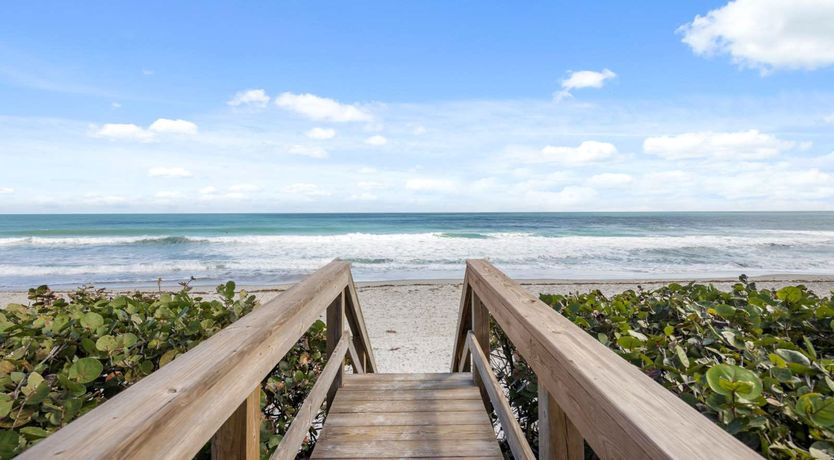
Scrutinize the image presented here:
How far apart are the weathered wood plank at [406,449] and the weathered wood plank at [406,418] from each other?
20 centimetres

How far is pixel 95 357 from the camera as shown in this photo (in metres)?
1.38

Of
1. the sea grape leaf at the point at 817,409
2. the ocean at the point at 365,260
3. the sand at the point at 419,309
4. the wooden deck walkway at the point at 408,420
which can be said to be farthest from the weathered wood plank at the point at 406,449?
the ocean at the point at 365,260

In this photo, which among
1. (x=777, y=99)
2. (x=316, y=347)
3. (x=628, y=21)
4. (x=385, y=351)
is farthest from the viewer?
(x=777, y=99)

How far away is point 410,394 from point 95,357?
1671 millimetres

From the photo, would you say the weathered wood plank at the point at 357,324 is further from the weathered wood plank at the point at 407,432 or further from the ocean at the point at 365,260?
the ocean at the point at 365,260

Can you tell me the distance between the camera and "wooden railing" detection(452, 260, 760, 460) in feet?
1.72

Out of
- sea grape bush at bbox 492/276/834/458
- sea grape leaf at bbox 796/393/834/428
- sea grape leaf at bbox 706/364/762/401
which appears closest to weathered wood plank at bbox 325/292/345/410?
sea grape bush at bbox 492/276/834/458

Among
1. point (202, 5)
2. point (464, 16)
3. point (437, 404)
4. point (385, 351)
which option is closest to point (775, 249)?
point (464, 16)

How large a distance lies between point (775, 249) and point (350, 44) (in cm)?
2079

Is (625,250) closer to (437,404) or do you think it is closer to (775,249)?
(775,249)

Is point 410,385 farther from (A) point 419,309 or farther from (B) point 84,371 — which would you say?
(A) point 419,309

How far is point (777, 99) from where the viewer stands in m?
20.2

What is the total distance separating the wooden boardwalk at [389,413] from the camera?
54 cm

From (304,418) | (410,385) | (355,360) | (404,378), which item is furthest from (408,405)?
(304,418)
